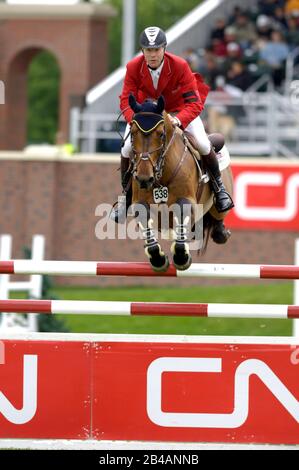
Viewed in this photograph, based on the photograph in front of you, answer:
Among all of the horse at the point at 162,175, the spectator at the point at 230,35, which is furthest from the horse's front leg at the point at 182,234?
the spectator at the point at 230,35

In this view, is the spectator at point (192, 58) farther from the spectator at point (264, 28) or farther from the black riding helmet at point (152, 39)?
the black riding helmet at point (152, 39)

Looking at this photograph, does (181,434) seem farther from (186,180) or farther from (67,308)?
(186,180)

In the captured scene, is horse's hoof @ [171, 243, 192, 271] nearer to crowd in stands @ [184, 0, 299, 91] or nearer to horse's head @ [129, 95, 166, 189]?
horse's head @ [129, 95, 166, 189]

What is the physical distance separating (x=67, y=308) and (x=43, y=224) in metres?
14.3

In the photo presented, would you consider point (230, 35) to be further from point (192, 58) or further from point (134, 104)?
point (134, 104)

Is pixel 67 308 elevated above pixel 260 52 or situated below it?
below

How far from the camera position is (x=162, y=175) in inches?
342

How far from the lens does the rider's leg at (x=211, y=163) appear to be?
9273 millimetres

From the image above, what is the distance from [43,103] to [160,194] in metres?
41.5

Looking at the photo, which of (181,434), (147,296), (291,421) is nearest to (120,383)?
(181,434)

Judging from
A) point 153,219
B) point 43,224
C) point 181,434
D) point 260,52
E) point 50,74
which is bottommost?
point 181,434

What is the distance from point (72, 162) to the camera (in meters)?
22.2

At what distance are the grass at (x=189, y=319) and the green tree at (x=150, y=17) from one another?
1127 inches

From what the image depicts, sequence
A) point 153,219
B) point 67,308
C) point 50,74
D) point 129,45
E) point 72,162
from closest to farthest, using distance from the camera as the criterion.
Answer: point 67,308, point 153,219, point 72,162, point 129,45, point 50,74
